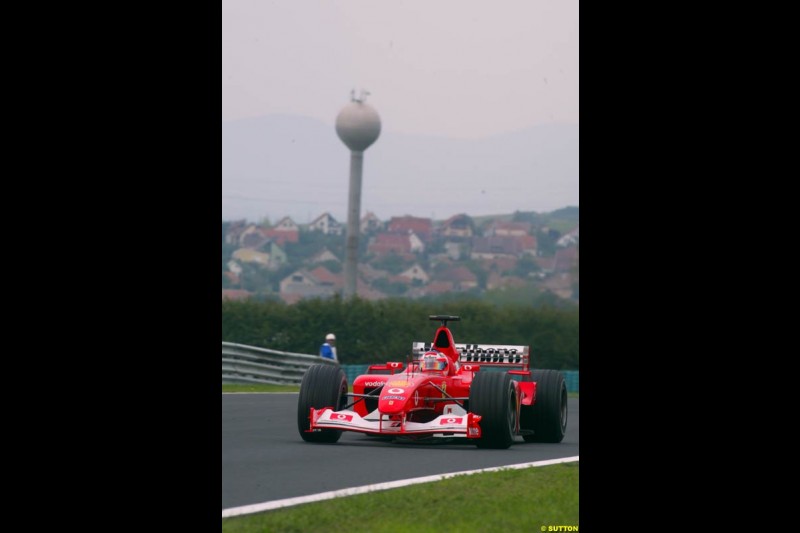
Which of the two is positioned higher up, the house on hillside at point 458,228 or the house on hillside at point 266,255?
the house on hillside at point 458,228

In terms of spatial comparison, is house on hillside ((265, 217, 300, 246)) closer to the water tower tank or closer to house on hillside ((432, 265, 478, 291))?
the water tower tank

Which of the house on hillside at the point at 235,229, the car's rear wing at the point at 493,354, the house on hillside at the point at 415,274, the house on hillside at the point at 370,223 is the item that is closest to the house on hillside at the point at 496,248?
the house on hillside at the point at 415,274

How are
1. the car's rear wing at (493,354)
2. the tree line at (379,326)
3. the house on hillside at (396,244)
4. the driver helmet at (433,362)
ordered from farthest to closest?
the house on hillside at (396,244), the tree line at (379,326), the car's rear wing at (493,354), the driver helmet at (433,362)

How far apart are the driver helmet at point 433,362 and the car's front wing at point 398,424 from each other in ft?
2.41

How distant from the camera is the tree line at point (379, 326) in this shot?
3850cm

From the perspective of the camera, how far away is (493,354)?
46.3 feet

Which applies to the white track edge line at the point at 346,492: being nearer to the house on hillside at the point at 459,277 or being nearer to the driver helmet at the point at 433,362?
the driver helmet at the point at 433,362

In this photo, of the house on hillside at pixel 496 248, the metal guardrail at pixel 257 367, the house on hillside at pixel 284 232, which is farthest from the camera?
the house on hillside at pixel 284 232

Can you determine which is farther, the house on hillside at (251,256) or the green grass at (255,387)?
the house on hillside at (251,256)

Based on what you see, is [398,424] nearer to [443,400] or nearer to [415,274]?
Result: [443,400]
